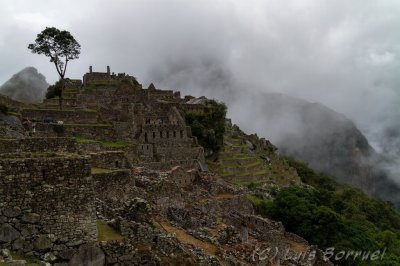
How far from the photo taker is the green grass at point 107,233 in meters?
11.4

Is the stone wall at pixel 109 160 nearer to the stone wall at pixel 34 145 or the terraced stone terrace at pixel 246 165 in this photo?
the stone wall at pixel 34 145

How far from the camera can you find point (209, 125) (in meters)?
50.7

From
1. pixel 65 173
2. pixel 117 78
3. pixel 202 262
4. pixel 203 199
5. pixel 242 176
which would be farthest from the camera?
pixel 117 78

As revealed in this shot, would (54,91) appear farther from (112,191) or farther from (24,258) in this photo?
(24,258)

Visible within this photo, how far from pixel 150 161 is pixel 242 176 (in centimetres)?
1512

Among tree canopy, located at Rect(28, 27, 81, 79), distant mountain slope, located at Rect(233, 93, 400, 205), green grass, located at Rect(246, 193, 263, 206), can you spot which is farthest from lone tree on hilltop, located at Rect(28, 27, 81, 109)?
distant mountain slope, located at Rect(233, 93, 400, 205)

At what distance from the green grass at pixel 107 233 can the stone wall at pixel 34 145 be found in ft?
8.60

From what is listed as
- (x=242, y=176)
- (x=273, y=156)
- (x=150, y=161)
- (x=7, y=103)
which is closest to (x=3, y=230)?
(x=150, y=161)

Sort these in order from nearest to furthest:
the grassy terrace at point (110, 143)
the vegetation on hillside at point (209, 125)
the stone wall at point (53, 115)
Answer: the grassy terrace at point (110, 143)
the stone wall at point (53, 115)
the vegetation on hillside at point (209, 125)

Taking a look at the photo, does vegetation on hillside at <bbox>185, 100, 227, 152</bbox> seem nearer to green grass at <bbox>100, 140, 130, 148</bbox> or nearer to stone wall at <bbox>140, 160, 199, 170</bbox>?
stone wall at <bbox>140, 160, 199, 170</bbox>

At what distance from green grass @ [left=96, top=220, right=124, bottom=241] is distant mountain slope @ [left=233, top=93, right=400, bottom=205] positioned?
12066 cm

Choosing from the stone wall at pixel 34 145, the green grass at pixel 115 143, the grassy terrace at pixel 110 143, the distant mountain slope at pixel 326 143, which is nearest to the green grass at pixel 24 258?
the stone wall at pixel 34 145

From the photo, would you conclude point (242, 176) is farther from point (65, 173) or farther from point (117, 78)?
point (65, 173)

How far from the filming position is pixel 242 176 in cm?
4962
